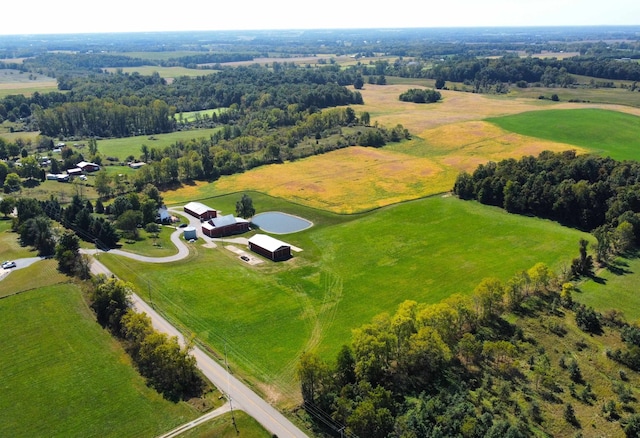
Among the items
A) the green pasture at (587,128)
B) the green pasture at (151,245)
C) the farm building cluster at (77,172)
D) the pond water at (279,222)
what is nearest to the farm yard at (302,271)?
the green pasture at (151,245)

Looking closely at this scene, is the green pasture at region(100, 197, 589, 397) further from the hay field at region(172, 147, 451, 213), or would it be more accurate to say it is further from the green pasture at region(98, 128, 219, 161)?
the green pasture at region(98, 128, 219, 161)

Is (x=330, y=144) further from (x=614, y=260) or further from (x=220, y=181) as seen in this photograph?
(x=614, y=260)

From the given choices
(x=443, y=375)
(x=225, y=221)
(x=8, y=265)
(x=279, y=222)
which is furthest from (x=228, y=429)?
(x=279, y=222)

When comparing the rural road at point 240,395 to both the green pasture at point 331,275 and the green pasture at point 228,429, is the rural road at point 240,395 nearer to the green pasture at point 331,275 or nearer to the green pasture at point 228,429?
the green pasture at point 228,429

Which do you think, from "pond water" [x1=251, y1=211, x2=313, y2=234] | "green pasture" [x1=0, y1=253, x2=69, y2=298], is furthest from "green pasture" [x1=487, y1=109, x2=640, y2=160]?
"green pasture" [x1=0, y1=253, x2=69, y2=298]

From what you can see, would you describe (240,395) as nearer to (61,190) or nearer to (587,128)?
(61,190)

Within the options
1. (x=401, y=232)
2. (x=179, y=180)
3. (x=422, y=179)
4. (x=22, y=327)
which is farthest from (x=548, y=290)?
(x=179, y=180)
